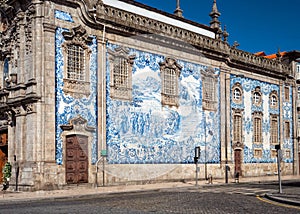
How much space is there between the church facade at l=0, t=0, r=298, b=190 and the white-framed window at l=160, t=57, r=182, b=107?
7cm

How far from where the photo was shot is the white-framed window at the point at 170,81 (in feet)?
93.0

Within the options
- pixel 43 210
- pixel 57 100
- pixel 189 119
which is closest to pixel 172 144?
pixel 189 119

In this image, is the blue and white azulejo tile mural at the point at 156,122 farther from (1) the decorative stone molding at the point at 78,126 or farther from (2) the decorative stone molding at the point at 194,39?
(1) the decorative stone molding at the point at 78,126

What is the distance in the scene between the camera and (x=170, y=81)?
94.9ft

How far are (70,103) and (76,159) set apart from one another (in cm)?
274

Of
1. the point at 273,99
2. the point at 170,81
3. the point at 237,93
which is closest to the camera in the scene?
the point at 170,81

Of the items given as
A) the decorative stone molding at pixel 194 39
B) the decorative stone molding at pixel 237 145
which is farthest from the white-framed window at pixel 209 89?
the decorative stone molding at pixel 237 145

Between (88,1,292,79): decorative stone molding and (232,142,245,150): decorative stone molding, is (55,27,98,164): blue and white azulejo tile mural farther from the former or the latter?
(232,142,245,150): decorative stone molding

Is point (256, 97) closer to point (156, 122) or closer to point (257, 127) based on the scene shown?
point (257, 127)

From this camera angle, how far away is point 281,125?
38.2 m

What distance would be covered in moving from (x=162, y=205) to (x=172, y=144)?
14161 millimetres

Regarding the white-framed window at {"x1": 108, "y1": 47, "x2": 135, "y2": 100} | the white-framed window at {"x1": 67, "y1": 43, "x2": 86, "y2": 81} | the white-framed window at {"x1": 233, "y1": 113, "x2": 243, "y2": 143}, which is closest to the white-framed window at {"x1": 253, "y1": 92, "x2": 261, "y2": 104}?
the white-framed window at {"x1": 233, "y1": 113, "x2": 243, "y2": 143}

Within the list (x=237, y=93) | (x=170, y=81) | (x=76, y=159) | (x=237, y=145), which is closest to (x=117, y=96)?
(x=76, y=159)

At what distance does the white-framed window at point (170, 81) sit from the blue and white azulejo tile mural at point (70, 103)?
17.0 ft
